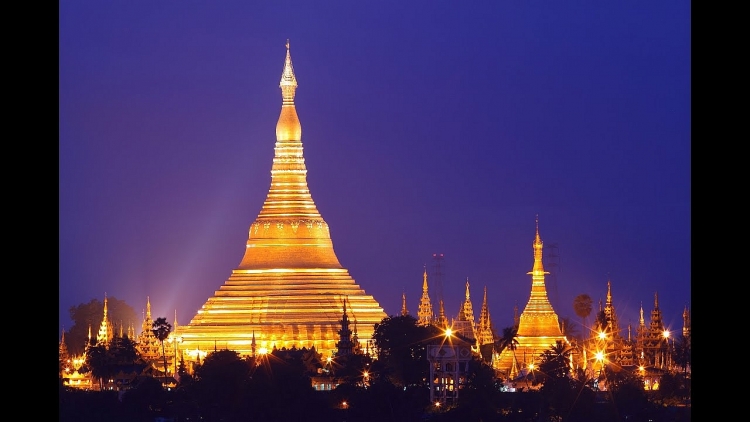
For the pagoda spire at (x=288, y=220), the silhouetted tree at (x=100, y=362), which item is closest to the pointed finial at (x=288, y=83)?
the pagoda spire at (x=288, y=220)

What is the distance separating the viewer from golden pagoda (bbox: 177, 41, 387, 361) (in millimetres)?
53312

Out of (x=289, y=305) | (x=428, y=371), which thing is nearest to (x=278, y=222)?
(x=289, y=305)

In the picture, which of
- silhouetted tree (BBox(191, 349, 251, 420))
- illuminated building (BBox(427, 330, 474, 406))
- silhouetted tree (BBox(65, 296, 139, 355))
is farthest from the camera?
silhouetted tree (BBox(65, 296, 139, 355))

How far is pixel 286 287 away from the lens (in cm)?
5481

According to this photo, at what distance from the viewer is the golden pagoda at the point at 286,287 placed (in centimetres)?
5331

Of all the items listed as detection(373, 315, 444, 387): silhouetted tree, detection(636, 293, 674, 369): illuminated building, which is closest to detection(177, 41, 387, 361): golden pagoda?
detection(373, 315, 444, 387): silhouetted tree

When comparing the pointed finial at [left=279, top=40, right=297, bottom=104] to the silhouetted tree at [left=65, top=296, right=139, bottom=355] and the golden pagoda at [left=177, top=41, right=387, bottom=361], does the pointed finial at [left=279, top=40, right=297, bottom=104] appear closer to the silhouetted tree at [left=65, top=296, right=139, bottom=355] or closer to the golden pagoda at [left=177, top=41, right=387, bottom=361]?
the golden pagoda at [left=177, top=41, right=387, bottom=361]

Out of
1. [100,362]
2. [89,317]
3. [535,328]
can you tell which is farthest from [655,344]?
[89,317]

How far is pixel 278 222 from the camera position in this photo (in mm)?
56094

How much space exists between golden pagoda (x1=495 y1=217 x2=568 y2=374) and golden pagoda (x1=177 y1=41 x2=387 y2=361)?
407 cm

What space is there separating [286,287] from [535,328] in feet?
24.7
